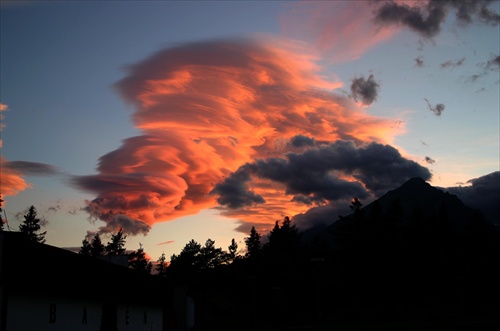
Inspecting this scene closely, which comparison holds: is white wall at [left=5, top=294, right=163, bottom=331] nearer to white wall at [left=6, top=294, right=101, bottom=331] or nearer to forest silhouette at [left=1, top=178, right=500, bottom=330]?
white wall at [left=6, top=294, right=101, bottom=331]

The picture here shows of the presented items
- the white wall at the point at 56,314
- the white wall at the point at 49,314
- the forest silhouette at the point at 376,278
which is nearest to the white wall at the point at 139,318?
the white wall at the point at 56,314

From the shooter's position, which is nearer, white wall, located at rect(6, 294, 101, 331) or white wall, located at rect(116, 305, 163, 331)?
white wall, located at rect(6, 294, 101, 331)

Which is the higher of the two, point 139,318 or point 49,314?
point 49,314

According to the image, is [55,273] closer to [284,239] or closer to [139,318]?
[139,318]

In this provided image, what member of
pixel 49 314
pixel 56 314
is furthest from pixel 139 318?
pixel 49 314

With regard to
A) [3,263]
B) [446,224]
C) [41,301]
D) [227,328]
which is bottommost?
[227,328]

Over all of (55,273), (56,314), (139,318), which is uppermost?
(55,273)

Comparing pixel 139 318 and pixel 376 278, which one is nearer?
pixel 139 318

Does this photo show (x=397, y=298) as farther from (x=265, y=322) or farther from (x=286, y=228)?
(x=286, y=228)

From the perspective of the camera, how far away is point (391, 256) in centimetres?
11631

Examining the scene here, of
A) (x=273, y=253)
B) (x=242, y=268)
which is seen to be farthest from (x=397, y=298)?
(x=242, y=268)

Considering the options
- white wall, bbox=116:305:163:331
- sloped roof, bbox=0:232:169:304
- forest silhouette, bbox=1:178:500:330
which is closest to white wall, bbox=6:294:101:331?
sloped roof, bbox=0:232:169:304

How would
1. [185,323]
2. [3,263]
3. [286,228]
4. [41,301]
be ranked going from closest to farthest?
[3,263], [41,301], [185,323], [286,228]

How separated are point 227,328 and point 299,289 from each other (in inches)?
757
